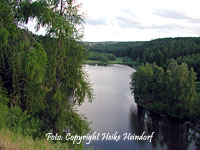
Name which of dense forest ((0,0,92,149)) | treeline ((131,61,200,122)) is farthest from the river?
dense forest ((0,0,92,149))

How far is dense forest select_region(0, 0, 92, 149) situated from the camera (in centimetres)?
394

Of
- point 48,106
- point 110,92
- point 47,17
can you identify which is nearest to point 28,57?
point 47,17

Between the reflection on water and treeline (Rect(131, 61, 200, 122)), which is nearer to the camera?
the reflection on water

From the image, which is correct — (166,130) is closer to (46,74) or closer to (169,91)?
(169,91)

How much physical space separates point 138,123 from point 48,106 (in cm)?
1510

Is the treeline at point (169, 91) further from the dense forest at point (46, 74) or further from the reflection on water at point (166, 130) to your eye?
the dense forest at point (46, 74)

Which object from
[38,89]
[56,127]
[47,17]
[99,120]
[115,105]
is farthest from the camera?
[115,105]

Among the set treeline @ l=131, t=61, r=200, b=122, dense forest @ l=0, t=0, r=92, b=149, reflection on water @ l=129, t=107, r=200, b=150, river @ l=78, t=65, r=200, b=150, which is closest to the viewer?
dense forest @ l=0, t=0, r=92, b=149

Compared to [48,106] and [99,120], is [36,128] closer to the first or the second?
[48,106]

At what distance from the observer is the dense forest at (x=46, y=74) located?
155 inches

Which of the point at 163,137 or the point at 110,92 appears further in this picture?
the point at 110,92

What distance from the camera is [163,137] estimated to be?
16250mm

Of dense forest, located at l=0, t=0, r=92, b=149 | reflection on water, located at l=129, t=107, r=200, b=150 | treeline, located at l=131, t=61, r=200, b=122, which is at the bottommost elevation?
reflection on water, located at l=129, t=107, r=200, b=150

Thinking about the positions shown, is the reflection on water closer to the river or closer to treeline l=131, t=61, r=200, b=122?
the river
